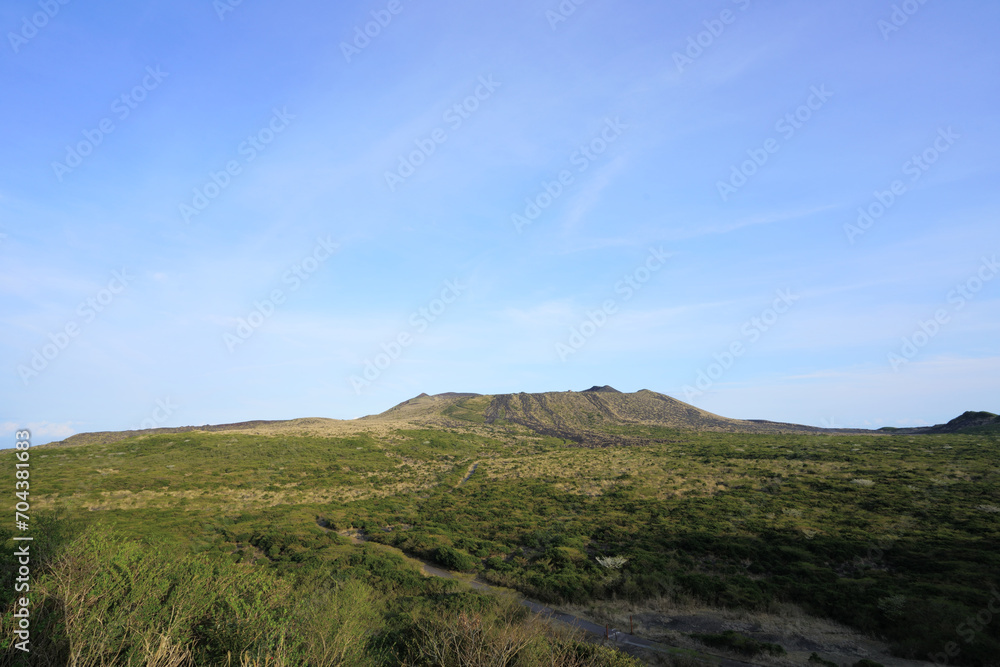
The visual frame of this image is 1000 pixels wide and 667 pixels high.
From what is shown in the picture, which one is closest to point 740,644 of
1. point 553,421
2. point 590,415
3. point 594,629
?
point 594,629

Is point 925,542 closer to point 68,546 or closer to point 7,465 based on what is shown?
point 68,546

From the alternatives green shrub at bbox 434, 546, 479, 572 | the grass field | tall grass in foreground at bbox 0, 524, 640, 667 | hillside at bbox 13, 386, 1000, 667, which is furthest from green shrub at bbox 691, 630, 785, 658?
green shrub at bbox 434, 546, 479, 572

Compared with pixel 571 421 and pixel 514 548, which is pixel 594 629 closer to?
pixel 514 548

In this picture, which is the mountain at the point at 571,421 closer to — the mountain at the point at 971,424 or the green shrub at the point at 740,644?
the mountain at the point at 971,424

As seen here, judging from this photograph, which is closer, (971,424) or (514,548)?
(514,548)

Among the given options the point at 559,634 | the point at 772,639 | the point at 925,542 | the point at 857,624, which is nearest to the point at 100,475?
the point at 559,634

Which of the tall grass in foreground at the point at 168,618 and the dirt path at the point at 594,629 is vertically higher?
the tall grass in foreground at the point at 168,618

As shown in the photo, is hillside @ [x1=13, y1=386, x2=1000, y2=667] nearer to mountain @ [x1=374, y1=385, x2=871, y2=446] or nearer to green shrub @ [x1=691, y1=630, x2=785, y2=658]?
green shrub @ [x1=691, y1=630, x2=785, y2=658]

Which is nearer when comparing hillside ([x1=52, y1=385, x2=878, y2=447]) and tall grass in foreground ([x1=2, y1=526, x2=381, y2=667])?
tall grass in foreground ([x1=2, y1=526, x2=381, y2=667])

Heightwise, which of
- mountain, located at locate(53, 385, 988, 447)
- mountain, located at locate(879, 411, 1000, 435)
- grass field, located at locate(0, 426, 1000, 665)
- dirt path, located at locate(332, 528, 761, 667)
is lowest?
dirt path, located at locate(332, 528, 761, 667)

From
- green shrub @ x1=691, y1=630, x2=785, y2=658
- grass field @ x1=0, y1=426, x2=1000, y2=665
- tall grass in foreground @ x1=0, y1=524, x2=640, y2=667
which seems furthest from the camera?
green shrub @ x1=691, y1=630, x2=785, y2=658

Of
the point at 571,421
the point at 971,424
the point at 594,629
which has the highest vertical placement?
the point at 571,421

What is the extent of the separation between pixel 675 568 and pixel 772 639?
10950 millimetres

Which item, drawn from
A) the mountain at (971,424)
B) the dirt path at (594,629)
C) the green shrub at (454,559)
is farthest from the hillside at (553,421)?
the dirt path at (594,629)
